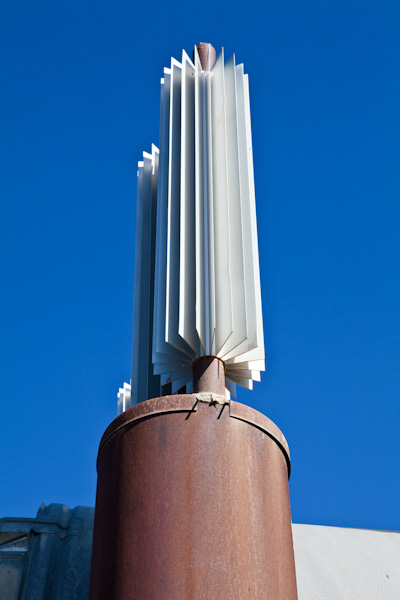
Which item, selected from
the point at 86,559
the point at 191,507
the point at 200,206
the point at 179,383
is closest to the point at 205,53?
the point at 200,206

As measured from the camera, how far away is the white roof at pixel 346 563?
7.33 metres

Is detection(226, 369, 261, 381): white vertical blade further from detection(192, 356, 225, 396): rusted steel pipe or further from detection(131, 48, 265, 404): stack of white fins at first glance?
detection(192, 356, 225, 396): rusted steel pipe

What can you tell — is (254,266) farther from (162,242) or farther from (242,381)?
(242,381)

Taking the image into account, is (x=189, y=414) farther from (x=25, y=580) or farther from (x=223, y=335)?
(x=25, y=580)

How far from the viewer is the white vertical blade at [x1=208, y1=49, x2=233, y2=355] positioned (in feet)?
19.5

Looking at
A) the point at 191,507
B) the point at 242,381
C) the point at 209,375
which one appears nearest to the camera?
the point at 191,507

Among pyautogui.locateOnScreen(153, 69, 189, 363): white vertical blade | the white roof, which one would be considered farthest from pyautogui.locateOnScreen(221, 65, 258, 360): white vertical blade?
the white roof

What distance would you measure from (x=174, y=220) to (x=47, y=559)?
300cm

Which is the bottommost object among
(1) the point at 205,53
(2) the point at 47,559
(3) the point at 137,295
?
(2) the point at 47,559

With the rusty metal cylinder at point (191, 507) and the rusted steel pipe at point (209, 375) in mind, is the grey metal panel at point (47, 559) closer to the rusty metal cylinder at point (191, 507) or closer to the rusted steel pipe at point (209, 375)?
the rusty metal cylinder at point (191, 507)

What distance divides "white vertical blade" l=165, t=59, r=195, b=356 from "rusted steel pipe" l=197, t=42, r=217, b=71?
22 cm

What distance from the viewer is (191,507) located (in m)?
5.02

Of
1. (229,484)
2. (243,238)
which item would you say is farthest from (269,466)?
(243,238)

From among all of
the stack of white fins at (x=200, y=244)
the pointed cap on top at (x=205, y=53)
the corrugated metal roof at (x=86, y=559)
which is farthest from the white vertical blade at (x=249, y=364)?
the pointed cap on top at (x=205, y=53)
